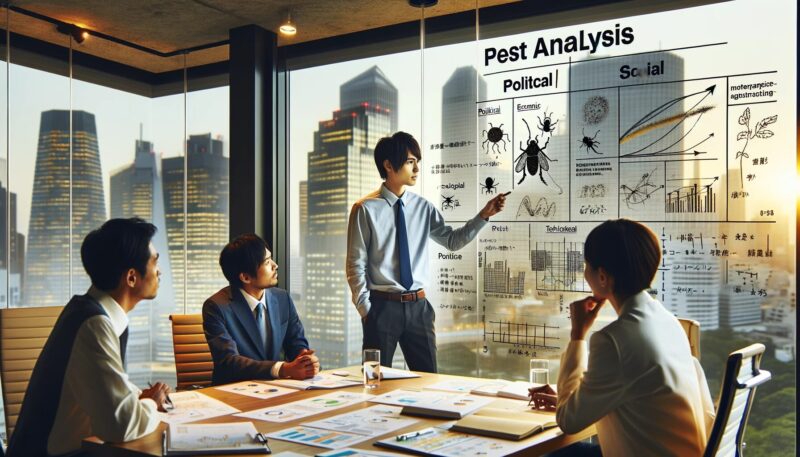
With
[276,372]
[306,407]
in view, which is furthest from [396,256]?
[306,407]

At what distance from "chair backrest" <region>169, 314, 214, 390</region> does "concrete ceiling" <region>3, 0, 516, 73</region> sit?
229 cm

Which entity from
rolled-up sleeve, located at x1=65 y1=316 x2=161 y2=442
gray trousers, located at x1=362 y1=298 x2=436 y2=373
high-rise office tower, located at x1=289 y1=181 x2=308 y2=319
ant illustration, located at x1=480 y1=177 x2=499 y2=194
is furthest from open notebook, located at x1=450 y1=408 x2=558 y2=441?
high-rise office tower, located at x1=289 y1=181 x2=308 y2=319

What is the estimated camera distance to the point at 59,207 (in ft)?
18.0

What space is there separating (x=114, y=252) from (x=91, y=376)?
0.39m

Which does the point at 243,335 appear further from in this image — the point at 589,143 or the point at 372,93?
the point at 372,93

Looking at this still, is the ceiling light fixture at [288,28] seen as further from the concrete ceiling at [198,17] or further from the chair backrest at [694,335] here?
the chair backrest at [694,335]

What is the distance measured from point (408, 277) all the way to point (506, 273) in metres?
0.75

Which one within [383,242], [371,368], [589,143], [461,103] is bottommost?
[371,368]

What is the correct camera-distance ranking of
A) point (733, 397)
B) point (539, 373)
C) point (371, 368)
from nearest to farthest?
point (733, 397), point (539, 373), point (371, 368)

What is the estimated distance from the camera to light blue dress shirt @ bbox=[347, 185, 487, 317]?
4129 millimetres

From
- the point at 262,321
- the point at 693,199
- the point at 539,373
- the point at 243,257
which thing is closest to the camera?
the point at 539,373

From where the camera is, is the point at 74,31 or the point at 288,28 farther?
the point at 74,31

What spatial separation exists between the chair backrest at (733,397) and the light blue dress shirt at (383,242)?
2353mm

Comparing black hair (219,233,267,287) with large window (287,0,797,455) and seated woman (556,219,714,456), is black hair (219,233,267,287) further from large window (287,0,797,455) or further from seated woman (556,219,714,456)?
large window (287,0,797,455)
